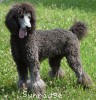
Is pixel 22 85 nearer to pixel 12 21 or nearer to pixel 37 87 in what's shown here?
pixel 37 87

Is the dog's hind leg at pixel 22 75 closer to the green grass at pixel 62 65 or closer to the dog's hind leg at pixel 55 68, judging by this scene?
the green grass at pixel 62 65

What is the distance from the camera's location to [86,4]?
65.2 feet

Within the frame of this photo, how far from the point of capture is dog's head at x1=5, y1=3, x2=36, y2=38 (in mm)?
7605

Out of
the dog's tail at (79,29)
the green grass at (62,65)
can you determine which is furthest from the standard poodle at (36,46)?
the green grass at (62,65)

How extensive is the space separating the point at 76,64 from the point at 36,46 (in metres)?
1.07

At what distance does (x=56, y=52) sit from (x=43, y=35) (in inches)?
17.4

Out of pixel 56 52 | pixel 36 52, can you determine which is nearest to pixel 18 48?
pixel 36 52

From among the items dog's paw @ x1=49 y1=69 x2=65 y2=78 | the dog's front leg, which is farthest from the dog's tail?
the dog's front leg

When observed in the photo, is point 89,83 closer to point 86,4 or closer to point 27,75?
point 27,75

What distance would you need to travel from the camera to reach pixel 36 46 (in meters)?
8.09

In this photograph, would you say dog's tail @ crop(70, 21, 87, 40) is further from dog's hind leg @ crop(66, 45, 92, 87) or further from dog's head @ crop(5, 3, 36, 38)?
dog's head @ crop(5, 3, 36, 38)

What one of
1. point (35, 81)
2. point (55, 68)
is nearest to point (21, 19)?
point (35, 81)

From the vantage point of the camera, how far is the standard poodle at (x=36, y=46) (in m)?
7.66

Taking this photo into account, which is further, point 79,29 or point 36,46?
point 79,29
